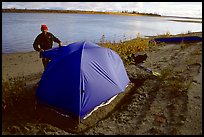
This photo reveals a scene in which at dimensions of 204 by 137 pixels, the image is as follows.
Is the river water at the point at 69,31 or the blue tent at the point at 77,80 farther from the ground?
the blue tent at the point at 77,80

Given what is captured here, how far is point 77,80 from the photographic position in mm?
5551

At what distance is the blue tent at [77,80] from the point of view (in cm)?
552

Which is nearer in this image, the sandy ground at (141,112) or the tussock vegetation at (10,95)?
the sandy ground at (141,112)

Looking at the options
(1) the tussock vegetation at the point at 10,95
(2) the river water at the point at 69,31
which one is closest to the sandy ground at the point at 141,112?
(1) the tussock vegetation at the point at 10,95

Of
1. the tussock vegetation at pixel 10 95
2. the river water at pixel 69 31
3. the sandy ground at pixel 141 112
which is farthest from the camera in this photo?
the river water at pixel 69 31

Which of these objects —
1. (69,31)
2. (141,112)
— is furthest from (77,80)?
(69,31)

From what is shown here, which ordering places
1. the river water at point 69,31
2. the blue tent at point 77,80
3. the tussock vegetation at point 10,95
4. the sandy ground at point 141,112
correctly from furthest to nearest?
the river water at point 69,31
the tussock vegetation at point 10,95
the blue tent at point 77,80
the sandy ground at point 141,112

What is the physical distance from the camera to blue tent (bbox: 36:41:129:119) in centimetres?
552

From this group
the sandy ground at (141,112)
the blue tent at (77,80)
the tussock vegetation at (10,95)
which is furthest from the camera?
the tussock vegetation at (10,95)

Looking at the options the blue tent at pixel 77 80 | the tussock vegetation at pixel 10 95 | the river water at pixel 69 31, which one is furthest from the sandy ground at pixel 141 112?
the river water at pixel 69 31

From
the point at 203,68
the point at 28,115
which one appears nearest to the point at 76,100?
the point at 28,115

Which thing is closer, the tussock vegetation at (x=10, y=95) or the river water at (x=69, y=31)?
the tussock vegetation at (x=10, y=95)

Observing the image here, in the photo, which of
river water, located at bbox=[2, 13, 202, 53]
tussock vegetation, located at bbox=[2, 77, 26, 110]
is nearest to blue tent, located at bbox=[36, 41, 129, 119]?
tussock vegetation, located at bbox=[2, 77, 26, 110]

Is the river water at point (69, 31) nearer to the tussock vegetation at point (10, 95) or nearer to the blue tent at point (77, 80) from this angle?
the tussock vegetation at point (10, 95)
